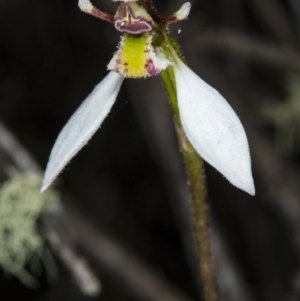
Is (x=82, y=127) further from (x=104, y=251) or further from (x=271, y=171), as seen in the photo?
(x=271, y=171)

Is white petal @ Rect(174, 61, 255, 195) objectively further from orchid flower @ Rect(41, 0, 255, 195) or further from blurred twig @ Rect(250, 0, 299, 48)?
blurred twig @ Rect(250, 0, 299, 48)

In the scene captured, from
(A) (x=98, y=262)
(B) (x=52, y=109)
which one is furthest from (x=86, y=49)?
Result: (A) (x=98, y=262)

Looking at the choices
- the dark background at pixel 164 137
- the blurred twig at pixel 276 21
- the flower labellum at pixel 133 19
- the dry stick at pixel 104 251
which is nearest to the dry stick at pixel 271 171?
the dark background at pixel 164 137

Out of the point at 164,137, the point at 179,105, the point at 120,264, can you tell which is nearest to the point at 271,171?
the point at 164,137

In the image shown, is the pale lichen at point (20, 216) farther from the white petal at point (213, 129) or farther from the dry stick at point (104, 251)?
the white petal at point (213, 129)

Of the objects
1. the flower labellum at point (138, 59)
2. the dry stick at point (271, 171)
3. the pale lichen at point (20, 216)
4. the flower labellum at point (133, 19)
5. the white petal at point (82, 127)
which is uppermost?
the flower labellum at point (133, 19)

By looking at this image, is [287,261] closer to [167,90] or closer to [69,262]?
[69,262]
